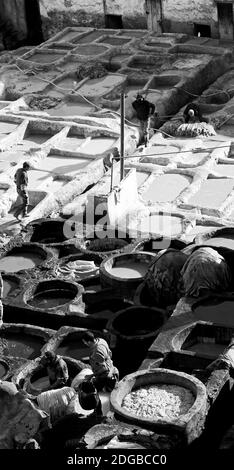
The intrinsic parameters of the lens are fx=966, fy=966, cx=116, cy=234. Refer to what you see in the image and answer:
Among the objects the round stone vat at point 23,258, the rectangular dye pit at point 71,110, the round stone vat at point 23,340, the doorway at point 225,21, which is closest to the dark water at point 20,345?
the round stone vat at point 23,340

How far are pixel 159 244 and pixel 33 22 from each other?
2063 centimetres

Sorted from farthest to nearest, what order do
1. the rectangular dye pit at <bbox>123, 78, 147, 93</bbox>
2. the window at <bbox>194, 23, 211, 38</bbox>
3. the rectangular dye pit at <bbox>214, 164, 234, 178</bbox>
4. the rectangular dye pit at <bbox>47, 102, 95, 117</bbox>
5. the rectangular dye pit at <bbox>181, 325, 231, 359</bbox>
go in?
1. the window at <bbox>194, 23, 211, 38</bbox>
2. the rectangular dye pit at <bbox>123, 78, 147, 93</bbox>
3. the rectangular dye pit at <bbox>47, 102, 95, 117</bbox>
4. the rectangular dye pit at <bbox>214, 164, 234, 178</bbox>
5. the rectangular dye pit at <bbox>181, 325, 231, 359</bbox>

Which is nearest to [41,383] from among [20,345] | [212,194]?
[20,345]

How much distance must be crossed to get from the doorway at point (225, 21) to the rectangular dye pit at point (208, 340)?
19472mm

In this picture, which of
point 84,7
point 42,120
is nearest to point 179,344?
point 42,120

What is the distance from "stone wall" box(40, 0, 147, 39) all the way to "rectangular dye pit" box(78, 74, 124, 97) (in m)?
4.77

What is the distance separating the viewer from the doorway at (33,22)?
40.5m

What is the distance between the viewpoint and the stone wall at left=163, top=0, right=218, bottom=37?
3603 cm

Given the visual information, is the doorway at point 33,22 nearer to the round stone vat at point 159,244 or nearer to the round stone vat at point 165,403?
the round stone vat at point 159,244

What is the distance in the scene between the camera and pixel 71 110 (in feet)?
104

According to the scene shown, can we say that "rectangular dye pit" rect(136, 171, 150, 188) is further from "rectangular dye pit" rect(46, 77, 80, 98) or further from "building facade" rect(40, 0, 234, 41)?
"building facade" rect(40, 0, 234, 41)

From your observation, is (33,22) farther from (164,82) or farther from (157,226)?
(157,226)

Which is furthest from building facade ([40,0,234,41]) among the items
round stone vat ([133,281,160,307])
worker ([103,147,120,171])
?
round stone vat ([133,281,160,307])

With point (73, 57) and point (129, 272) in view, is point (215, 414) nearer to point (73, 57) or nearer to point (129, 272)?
point (129, 272)
